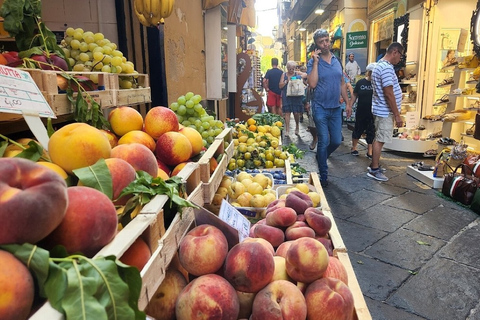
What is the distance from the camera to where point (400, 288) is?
9.29ft

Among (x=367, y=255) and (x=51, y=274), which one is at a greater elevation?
(x=51, y=274)

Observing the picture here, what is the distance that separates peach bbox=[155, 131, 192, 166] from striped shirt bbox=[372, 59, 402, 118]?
14.4 ft

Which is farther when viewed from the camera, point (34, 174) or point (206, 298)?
point (206, 298)

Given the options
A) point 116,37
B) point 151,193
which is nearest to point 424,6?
point 116,37

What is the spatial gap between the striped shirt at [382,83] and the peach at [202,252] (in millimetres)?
4731

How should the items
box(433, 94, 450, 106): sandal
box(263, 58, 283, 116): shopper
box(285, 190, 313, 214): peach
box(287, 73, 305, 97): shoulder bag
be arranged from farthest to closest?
box(263, 58, 283, 116): shopper < box(287, 73, 305, 97): shoulder bag < box(433, 94, 450, 106): sandal < box(285, 190, 313, 214): peach

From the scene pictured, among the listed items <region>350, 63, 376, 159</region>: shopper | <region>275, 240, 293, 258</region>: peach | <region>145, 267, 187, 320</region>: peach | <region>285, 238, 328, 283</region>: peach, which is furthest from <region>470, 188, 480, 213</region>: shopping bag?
<region>145, 267, 187, 320</region>: peach

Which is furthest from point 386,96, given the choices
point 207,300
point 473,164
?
point 207,300

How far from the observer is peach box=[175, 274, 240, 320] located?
46.7 inches

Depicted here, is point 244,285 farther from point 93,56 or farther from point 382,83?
point 382,83

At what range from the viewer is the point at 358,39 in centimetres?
1188

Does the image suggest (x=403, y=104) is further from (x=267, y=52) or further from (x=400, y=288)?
(x=267, y=52)

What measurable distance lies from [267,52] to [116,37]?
45.0m

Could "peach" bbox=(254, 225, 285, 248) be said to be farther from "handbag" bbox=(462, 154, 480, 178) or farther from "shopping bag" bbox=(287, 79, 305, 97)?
"shopping bag" bbox=(287, 79, 305, 97)
